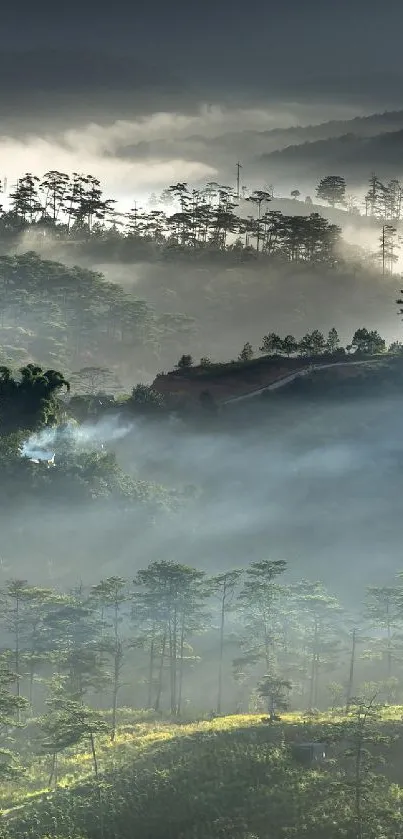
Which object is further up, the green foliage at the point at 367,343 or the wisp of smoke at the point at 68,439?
the green foliage at the point at 367,343

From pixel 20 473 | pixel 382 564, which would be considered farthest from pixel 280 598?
pixel 20 473

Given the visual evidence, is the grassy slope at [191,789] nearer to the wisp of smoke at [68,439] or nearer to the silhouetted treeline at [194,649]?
the silhouetted treeline at [194,649]

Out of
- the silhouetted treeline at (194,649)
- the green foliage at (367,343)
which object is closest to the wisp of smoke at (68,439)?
the silhouetted treeline at (194,649)

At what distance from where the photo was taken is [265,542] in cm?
12988

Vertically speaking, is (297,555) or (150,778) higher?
(297,555)

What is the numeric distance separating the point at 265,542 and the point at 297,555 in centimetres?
624

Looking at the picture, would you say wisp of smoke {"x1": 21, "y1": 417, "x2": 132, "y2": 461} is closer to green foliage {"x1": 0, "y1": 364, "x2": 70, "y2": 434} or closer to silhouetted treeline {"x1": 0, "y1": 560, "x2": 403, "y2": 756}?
green foliage {"x1": 0, "y1": 364, "x2": 70, "y2": 434}

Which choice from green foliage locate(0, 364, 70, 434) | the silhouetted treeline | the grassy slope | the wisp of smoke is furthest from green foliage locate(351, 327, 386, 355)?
the grassy slope

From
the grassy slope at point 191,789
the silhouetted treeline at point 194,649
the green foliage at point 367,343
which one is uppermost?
the green foliage at point 367,343

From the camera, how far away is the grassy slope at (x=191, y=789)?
59.7m

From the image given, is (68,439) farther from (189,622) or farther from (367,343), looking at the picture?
(367,343)

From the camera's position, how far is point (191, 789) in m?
63.2

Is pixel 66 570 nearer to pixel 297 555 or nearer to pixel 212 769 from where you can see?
pixel 297 555

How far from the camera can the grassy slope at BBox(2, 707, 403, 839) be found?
5972cm
